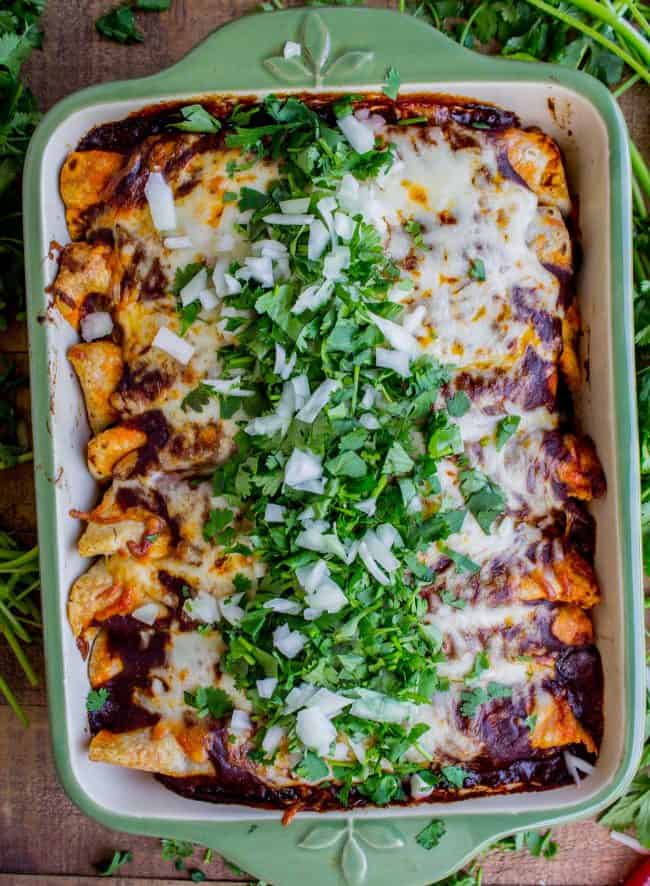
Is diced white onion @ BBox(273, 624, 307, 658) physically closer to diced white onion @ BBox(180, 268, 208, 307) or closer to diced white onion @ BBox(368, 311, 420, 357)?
diced white onion @ BBox(368, 311, 420, 357)

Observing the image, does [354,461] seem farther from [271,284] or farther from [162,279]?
[162,279]

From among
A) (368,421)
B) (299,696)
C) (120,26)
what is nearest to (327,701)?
(299,696)

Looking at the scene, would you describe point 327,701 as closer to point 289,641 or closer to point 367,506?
point 289,641

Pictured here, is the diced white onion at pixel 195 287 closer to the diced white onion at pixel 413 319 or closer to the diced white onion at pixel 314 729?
the diced white onion at pixel 413 319

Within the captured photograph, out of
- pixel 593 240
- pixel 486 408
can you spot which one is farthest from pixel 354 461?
pixel 593 240

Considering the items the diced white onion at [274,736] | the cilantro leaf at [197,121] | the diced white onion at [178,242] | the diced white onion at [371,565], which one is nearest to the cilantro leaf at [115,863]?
the diced white onion at [274,736]
